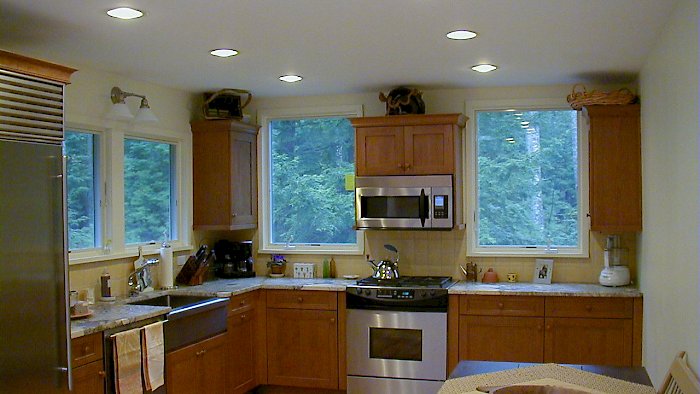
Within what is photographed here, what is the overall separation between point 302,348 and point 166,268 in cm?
117

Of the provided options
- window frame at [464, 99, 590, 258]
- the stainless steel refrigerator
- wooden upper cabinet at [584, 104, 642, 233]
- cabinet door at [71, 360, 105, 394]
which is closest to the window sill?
cabinet door at [71, 360, 105, 394]

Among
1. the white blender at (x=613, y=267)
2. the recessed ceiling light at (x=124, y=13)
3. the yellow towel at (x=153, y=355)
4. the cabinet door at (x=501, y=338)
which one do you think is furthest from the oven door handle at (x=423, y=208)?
the recessed ceiling light at (x=124, y=13)

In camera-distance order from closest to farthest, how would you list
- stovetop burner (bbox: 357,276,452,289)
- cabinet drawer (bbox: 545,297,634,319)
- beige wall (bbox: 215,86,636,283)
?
1. cabinet drawer (bbox: 545,297,634,319)
2. stovetop burner (bbox: 357,276,452,289)
3. beige wall (bbox: 215,86,636,283)

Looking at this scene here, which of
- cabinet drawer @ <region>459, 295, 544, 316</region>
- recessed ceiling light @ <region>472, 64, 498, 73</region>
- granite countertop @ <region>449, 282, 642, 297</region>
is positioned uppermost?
recessed ceiling light @ <region>472, 64, 498, 73</region>

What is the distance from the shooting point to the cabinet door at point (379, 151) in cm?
571

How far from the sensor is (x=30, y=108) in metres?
3.41

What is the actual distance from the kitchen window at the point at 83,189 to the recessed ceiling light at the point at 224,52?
44.0 inches

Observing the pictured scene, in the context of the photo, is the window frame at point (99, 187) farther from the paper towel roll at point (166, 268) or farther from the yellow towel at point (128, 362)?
the yellow towel at point (128, 362)

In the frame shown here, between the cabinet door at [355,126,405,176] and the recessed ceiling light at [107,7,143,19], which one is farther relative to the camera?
the cabinet door at [355,126,405,176]

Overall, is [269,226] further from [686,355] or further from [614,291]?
[686,355]

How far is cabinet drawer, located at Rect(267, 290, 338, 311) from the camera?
5.58 m

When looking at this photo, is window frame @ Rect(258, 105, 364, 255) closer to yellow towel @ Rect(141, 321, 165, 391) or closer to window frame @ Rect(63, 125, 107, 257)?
window frame @ Rect(63, 125, 107, 257)

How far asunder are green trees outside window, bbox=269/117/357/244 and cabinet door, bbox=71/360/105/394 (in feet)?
8.77

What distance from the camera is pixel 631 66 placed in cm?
495
